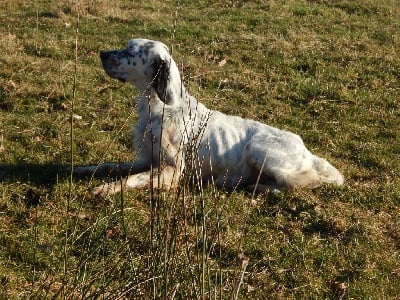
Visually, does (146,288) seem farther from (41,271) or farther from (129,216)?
(129,216)

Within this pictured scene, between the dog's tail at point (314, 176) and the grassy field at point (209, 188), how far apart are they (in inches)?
5.3

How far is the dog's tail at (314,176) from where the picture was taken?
23.9 ft

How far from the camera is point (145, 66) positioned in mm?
7434

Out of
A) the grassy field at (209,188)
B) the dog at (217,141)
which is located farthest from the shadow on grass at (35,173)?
the dog at (217,141)

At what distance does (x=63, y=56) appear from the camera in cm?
1132

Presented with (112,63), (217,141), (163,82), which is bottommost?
(217,141)

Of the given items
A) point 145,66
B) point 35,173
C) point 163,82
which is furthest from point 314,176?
point 35,173

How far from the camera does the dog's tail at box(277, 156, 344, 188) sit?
23.9 feet

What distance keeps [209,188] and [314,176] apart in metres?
1.39

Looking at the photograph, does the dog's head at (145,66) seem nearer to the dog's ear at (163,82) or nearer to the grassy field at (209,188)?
the dog's ear at (163,82)

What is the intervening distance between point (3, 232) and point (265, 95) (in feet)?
19.9

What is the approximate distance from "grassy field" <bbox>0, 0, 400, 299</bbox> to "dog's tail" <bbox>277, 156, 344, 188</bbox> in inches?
5.3

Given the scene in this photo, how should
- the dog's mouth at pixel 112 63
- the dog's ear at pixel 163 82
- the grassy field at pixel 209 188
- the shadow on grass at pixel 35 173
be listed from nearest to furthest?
the grassy field at pixel 209 188
the shadow on grass at pixel 35 173
the dog's ear at pixel 163 82
the dog's mouth at pixel 112 63

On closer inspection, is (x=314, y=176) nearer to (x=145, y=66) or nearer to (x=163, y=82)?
(x=163, y=82)
